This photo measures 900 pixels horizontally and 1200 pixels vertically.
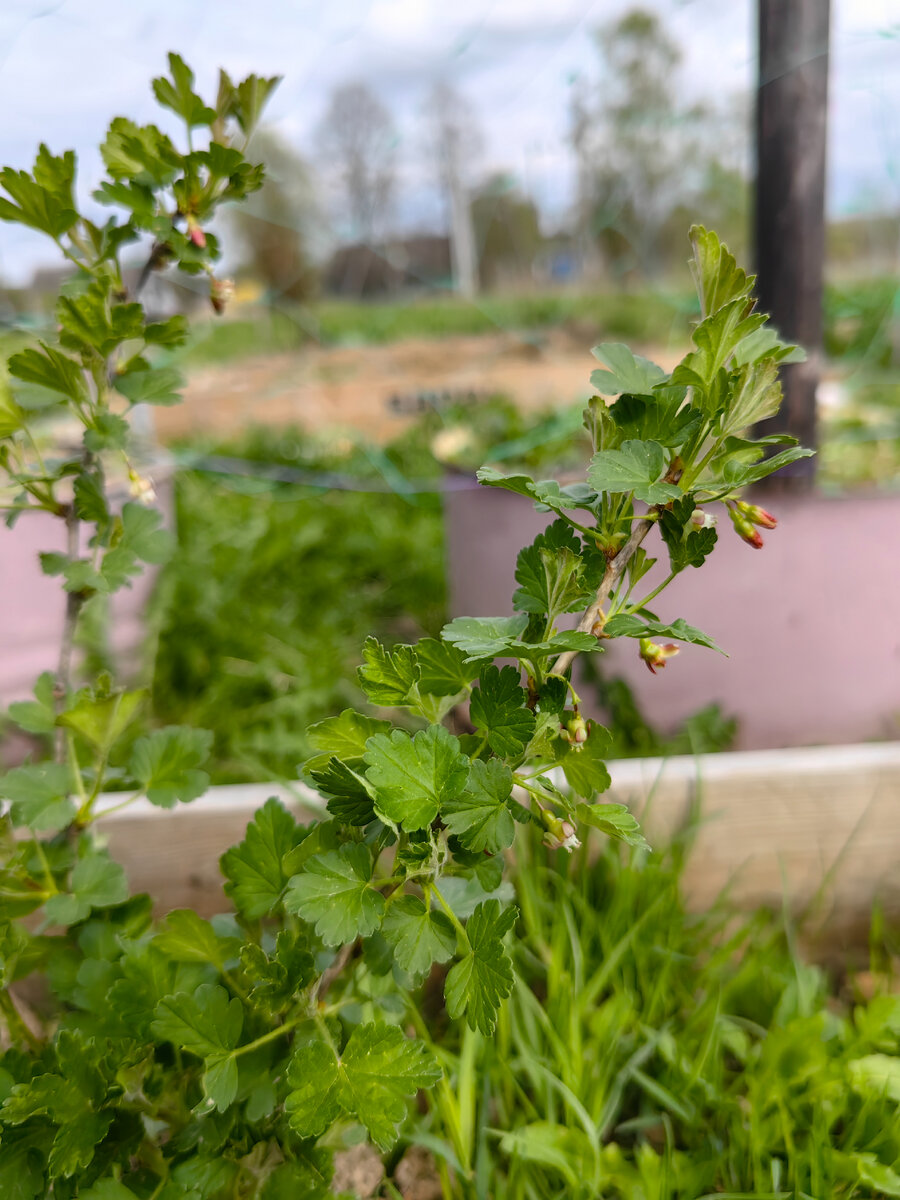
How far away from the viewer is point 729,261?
14.4 inches

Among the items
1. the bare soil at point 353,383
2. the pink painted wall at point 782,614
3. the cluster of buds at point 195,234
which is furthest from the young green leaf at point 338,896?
the bare soil at point 353,383

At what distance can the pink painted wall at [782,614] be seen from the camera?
3.59ft

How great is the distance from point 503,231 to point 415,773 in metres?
3.01

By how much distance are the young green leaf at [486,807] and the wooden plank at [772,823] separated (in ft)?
1.54

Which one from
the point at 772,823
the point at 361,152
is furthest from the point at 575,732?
the point at 361,152

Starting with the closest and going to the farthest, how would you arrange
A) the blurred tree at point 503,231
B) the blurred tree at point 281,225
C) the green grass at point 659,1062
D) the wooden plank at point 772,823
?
the green grass at point 659,1062
the wooden plank at point 772,823
the blurred tree at point 281,225
the blurred tree at point 503,231

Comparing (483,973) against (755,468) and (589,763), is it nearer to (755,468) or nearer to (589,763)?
(589,763)

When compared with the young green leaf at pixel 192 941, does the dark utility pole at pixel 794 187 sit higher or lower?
higher

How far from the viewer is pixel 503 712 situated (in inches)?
15.2

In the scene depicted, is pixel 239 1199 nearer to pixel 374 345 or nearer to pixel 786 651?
pixel 786 651

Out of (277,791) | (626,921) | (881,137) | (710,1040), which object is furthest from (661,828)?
(881,137)

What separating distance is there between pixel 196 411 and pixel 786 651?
114 inches

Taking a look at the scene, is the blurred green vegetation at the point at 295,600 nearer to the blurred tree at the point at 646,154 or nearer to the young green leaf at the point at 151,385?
the young green leaf at the point at 151,385

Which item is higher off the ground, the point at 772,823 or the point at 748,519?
the point at 748,519
